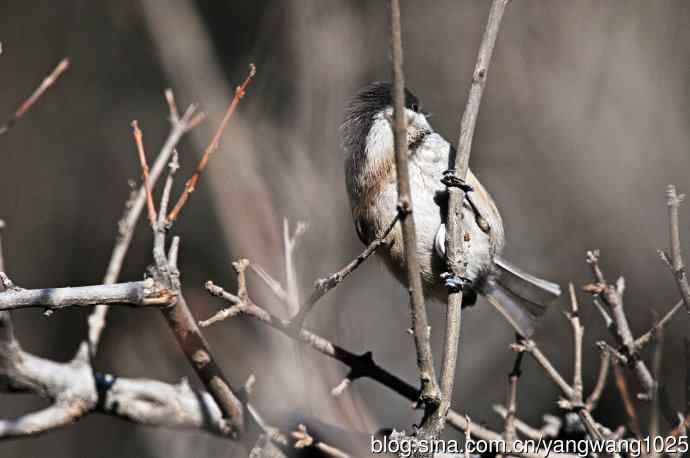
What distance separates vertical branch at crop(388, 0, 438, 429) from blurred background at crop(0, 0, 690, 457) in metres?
1.45

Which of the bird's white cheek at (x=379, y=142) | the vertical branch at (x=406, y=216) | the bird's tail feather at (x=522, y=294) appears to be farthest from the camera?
the bird's tail feather at (x=522, y=294)

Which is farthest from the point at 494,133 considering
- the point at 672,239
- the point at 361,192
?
the point at 672,239

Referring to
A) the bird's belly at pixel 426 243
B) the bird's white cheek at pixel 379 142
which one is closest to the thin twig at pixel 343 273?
the bird's belly at pixel 426 243

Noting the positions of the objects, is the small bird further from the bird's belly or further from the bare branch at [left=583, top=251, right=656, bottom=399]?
the bare branch at [left=583, top=251, right=656, bottom=399]

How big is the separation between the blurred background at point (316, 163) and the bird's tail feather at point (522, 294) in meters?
0.73

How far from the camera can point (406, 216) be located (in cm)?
191

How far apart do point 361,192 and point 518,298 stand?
0.94 m

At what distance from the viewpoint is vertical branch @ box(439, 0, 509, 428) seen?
2.20 metres

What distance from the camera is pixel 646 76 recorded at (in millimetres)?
4832

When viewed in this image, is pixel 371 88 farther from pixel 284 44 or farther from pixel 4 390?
pixel 284 44

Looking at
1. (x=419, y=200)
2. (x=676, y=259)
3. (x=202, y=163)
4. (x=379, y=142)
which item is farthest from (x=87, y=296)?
(x=676, y=259)

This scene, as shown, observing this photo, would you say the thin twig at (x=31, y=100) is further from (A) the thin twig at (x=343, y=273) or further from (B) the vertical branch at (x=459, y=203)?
(B) the vertical branch at (x=459, y=203)

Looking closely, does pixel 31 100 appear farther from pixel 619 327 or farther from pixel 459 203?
pixel 619 327

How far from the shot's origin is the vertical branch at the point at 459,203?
2.20m
